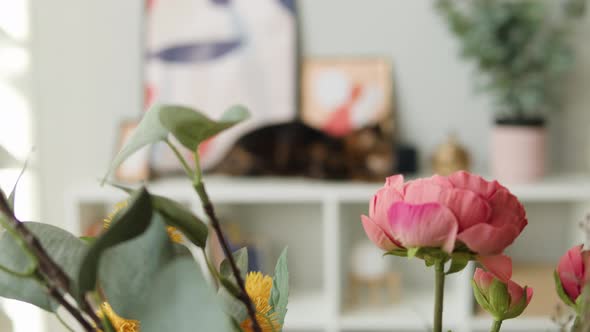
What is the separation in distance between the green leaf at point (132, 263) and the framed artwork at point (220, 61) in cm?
184

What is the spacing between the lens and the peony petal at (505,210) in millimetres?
373

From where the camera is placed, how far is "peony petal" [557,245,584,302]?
1.36 feet

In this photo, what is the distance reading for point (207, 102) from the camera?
2.17 meters

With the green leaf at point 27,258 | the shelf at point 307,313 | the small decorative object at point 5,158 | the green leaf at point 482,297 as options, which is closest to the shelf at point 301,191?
the shelf at point 307,313

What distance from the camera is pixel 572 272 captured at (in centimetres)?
42

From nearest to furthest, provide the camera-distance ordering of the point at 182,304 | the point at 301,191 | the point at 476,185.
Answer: the point at 182,304
the point at 476,185
the point at 301,191

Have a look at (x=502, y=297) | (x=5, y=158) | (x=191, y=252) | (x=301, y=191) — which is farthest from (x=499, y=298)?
(x=301, y=191)

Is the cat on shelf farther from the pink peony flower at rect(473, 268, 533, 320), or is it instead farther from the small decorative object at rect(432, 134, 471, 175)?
the pink peony flower at rect(473, 268, 533, 320)

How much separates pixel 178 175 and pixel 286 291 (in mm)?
1812

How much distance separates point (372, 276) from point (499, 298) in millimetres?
1654

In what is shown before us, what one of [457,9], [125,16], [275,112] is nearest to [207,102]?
[275,112]

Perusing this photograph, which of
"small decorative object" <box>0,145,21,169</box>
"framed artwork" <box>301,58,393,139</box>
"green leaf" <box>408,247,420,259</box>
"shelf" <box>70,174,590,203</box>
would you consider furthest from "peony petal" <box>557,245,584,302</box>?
"framed artwork" <box>301,58,393,139</box>

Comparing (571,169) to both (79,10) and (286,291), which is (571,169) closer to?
(79,10)

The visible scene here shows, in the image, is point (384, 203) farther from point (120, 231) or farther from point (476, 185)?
point (120, 231)
